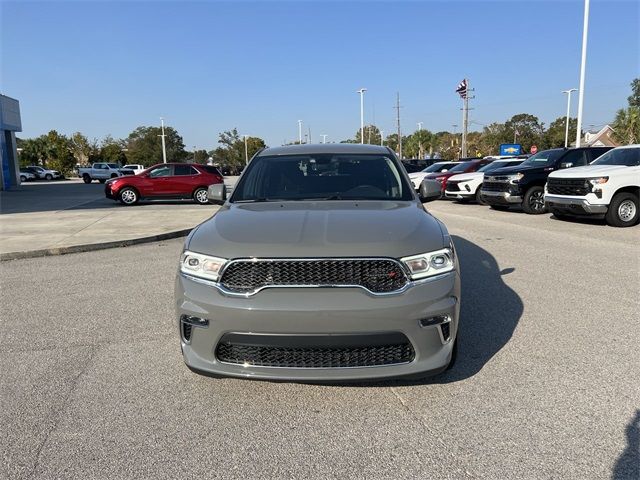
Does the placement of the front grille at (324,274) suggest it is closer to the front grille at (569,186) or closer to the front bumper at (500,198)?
the front grille at (569,186)

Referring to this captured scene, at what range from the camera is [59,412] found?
3.18m

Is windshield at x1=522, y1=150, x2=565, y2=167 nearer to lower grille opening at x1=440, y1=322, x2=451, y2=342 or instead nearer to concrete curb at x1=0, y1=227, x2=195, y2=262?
concrete curb at x1=0, y1=227, x2=195, y2=262

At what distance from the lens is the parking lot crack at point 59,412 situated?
2.64 meters

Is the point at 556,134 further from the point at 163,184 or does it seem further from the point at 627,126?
the point at 163,184

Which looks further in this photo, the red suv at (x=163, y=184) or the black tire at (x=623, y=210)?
→ the red suv at (x=163, y=184)

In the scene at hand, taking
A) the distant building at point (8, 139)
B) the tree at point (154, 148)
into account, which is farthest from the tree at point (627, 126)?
the tree at point (154, 148)

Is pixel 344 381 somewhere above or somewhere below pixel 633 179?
below

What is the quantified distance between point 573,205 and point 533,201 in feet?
9.29

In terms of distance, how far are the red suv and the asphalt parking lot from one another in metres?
14.8

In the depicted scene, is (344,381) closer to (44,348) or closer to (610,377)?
(610,377)

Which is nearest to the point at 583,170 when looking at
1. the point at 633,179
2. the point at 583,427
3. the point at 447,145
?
the point at 633,179

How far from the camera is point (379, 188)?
14.8 ft

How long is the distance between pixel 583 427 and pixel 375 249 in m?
1.64

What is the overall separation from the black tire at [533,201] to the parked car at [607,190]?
2357 mm
